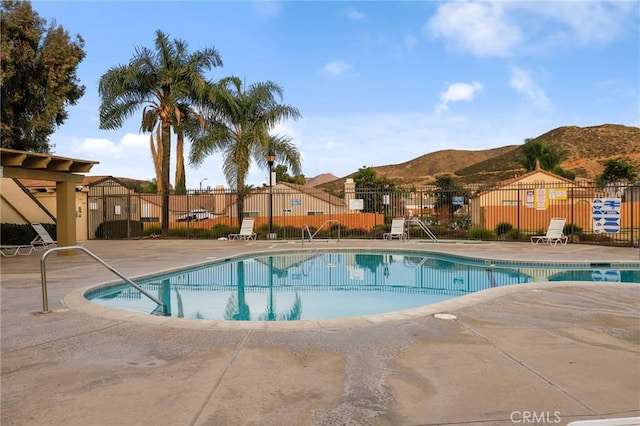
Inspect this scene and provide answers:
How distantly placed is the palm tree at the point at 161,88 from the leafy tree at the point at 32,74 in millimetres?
1697

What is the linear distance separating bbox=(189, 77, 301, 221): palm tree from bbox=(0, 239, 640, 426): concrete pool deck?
15844 millimetres

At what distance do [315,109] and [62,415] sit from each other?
2265 centimetres

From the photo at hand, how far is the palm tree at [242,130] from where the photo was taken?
21.4m

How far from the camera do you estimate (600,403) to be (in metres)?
2.94

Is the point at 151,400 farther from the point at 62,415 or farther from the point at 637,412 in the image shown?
the point at 637,412

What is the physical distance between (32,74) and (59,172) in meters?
8.19

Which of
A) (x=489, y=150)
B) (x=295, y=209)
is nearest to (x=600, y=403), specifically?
(x=295, y=209)

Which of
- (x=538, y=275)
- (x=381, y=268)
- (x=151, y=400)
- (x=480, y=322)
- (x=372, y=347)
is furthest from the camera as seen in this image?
(x=381, y=268)

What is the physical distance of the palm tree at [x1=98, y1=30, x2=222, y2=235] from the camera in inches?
815

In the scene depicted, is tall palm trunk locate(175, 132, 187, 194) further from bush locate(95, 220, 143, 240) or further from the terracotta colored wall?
the terracotta colored wall

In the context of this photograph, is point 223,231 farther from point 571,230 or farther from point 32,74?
point 571,230

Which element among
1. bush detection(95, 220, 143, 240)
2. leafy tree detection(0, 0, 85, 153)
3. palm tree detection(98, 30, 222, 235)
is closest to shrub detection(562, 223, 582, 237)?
palm tree detection(98, 30, 222, 235)

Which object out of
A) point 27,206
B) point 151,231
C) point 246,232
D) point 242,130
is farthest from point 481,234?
point 27,206

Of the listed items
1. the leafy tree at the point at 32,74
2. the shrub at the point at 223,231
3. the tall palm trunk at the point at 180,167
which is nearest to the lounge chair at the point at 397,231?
the shrub at the point at 223,231
